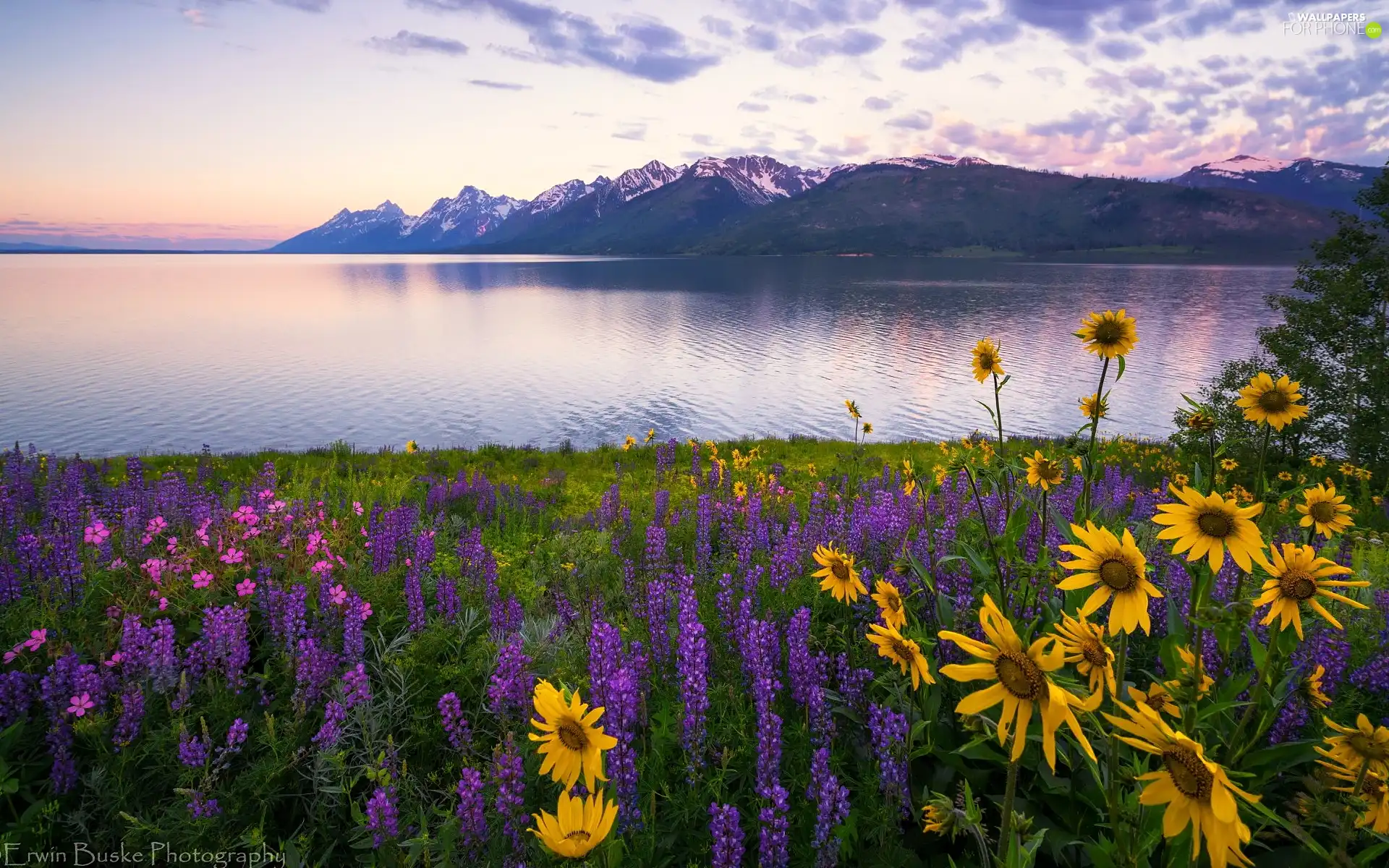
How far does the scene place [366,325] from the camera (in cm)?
6212

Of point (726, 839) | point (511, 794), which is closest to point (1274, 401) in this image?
point (726, 839)

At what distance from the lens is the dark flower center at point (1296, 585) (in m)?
2.10

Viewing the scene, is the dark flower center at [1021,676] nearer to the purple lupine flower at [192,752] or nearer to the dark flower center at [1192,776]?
the dark flower center at [1192,776]

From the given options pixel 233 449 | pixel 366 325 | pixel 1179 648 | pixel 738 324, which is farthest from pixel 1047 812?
pixel 366 325

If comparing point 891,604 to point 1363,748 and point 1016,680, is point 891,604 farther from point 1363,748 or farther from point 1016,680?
point 1363,748

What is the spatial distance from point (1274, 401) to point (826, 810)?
3107mm

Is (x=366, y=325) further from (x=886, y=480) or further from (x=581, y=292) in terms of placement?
(x=886, y=480)

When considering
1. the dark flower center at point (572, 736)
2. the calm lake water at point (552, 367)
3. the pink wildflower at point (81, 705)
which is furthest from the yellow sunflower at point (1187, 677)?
the calm lake water at point (552, 367)

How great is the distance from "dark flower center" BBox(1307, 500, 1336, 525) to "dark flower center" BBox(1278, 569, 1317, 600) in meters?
1.27

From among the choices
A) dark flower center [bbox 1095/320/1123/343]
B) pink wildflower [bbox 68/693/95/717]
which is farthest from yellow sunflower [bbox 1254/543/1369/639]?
pink wildflower [bbox 68/693/95/717]

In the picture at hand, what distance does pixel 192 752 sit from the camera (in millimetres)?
3020

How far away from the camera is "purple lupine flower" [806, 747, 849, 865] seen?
2.37 meters

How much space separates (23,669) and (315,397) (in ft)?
107

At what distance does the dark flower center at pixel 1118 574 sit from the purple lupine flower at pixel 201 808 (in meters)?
3.96
